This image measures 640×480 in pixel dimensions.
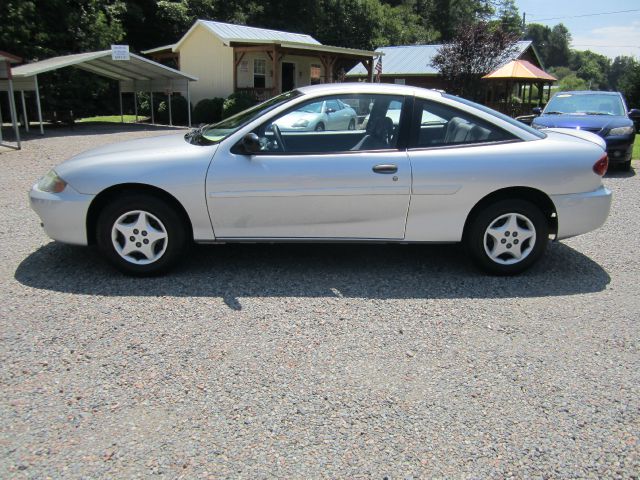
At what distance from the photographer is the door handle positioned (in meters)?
4.72

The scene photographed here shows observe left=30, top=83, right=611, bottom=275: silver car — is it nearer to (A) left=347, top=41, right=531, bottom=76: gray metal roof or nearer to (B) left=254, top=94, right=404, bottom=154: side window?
(B) left=254, top=94, right=404, bottom=154: side window

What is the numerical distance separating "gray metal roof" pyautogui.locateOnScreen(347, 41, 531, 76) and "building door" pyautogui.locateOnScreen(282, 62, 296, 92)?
6883mm

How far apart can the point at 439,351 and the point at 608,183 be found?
806 cm

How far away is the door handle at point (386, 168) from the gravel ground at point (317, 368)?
0.97 metres

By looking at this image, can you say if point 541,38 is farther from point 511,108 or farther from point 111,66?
point 111,66

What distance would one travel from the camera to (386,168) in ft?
15.5

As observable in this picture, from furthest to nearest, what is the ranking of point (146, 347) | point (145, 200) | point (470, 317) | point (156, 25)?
point (156, 25) < point (145, 200) < point (470, 317) < point (146, 347)

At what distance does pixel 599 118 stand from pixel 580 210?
24.8ft

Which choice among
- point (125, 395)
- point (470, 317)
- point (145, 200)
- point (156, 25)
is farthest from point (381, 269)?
point (156, 25)

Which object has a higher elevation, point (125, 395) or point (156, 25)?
point (156, 25)

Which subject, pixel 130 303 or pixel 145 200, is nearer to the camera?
pixel 130 303

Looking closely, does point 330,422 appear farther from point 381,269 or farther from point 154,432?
point 381,269

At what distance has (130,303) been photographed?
14.3ft

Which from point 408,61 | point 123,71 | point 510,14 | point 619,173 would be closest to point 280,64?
point 123,71
